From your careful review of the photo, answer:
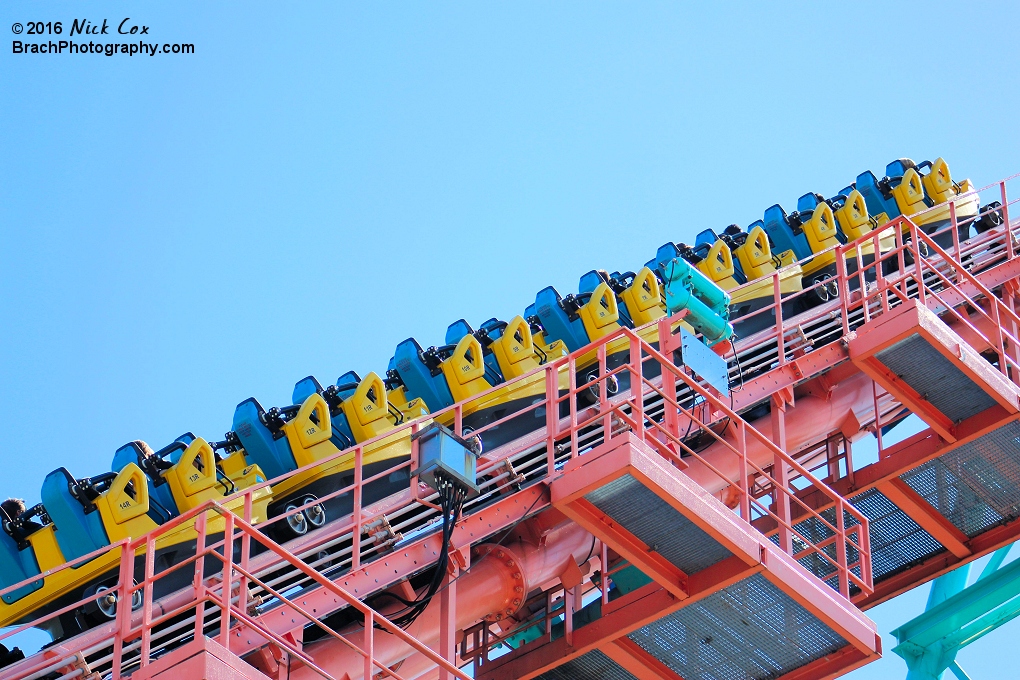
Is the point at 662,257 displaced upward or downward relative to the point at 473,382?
upward

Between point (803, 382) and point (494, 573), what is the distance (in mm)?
3306

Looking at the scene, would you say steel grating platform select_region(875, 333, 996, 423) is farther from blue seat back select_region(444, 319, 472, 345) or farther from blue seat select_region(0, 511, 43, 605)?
blue seat select_region(0, 511, 43, 605)

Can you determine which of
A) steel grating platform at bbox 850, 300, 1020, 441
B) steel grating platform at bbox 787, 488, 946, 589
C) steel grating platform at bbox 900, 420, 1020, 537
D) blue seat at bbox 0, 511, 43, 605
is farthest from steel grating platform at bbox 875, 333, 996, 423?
blue seat at bbox 0, 511, 43, 605

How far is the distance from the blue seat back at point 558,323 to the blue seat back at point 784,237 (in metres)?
3.11

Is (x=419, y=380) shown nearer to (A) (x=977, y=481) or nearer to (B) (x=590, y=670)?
(B) (x=590, y=670)

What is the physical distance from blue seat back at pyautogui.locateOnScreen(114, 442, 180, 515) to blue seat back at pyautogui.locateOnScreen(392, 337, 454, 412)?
8.03ft

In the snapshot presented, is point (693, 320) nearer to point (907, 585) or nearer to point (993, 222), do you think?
point (907, 585)

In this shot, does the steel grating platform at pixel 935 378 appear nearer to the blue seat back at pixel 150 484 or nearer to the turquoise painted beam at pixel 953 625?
the turquoise painted beam at pixel 953 625

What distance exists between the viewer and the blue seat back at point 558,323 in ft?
57.2

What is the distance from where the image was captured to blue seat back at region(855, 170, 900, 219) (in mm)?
20484

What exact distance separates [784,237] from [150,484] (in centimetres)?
807

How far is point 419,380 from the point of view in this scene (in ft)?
53.6

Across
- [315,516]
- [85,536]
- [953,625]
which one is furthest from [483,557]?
[953,625]

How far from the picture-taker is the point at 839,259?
49.0 feet
